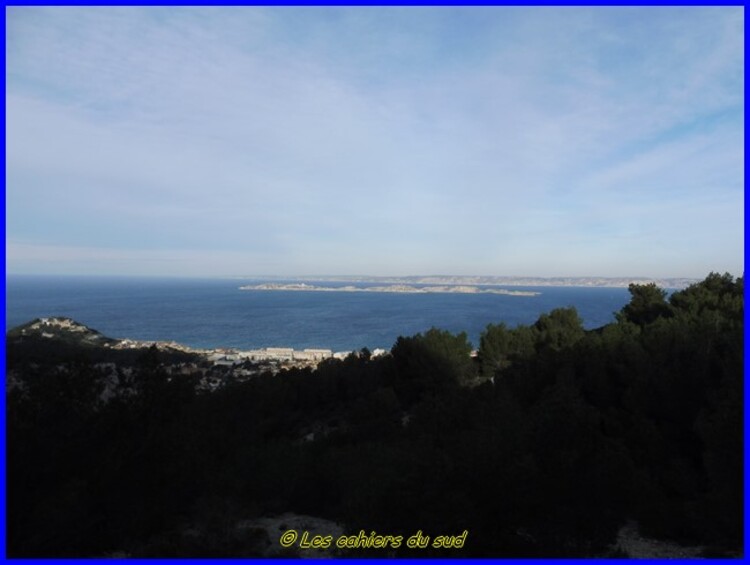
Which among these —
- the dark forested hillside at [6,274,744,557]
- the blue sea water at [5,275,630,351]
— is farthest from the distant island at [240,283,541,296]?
the dark forested hillside at [6,274,744,557]

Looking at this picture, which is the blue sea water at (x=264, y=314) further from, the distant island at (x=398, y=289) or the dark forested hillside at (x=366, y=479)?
the dark forested hillside at (x=366, y=479)

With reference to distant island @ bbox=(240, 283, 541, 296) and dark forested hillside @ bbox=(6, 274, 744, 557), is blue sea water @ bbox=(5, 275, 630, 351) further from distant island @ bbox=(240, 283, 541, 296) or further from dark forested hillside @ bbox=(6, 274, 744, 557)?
dark forested hillside @ bbox=(6, 274, 744, 557)

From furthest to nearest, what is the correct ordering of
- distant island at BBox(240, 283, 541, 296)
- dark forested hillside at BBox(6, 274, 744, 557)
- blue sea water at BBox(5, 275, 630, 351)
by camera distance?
distant island at BBox(240, 283, 541, 296)
blue sea water at BBox(5, 275, 630, 351)
dark forested hillside at BBox(6, 274, 744, 557)

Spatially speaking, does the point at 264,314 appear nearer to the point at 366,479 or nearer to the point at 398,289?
the point at 398,289

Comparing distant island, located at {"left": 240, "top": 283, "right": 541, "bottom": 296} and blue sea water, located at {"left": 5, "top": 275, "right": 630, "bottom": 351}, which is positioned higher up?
distant island, located at {"left": 240, "top": 283, "right": 541, "bottom": 296}

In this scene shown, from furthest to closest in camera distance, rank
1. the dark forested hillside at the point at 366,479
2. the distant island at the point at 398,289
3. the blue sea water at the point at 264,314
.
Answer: the distant island at the point at 398,289, the blue sea water at the point at 264,314, the dark forested hillside at the point at 366,479

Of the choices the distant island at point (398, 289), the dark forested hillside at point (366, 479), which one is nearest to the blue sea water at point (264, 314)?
the distant island at point (398, 289)

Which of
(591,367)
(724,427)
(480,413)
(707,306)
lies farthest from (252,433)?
(707,306)

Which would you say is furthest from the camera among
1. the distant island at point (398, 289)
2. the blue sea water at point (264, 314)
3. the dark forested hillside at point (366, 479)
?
the distant island at point (398, 289)
